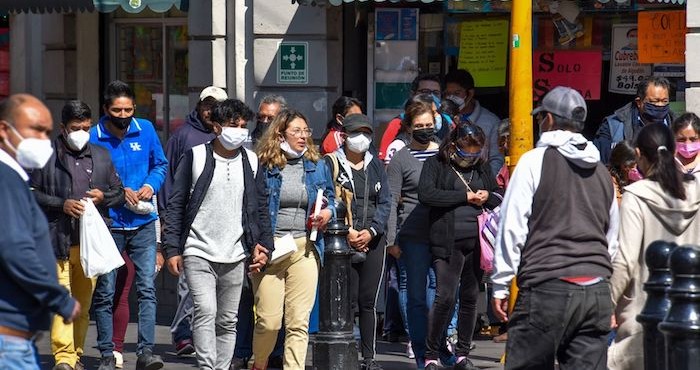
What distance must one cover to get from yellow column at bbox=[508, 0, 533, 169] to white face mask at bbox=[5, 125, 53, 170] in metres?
4.63

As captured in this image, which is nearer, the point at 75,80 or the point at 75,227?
the point at 75,227

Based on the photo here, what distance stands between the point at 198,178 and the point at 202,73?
482cm

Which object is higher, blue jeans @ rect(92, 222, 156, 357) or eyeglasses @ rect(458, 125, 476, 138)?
eyeglasses @ rect(458, 125, 476, 138)

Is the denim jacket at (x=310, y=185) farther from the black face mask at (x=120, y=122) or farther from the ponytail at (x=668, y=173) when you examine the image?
the ponytail at (x=668, y=173)

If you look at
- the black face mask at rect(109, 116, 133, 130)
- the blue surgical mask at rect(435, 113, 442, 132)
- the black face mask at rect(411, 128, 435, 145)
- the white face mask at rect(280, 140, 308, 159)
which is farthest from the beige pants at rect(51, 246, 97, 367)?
the blue surgical mask at rect(435, 113, 442, 132)

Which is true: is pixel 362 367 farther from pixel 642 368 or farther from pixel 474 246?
pixel 642 368

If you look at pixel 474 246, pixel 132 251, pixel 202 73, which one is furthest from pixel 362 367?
pixel 202 73

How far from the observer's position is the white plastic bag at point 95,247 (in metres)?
9.69

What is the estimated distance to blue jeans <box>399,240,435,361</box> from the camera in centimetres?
1040

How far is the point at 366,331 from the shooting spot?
33.6ft

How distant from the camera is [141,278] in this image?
1043 cm

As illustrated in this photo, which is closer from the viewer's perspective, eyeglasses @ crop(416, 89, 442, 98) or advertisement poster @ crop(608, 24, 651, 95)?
eyeglasses @ crop(416, 89, 442, 98)

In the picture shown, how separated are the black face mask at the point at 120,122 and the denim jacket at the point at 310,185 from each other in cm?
138

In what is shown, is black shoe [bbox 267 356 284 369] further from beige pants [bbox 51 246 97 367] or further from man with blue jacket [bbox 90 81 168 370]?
beige pants [bbox 51 246 97 367]
